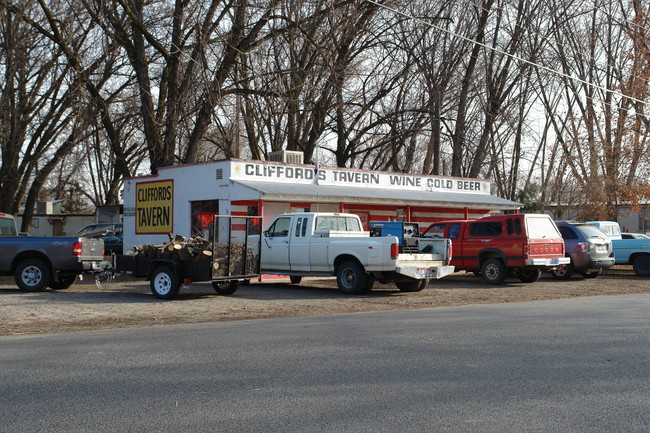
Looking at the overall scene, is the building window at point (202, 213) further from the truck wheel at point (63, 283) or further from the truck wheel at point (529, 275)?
the truck wheel at point (529, 275)

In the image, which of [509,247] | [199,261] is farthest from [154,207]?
[509,247]

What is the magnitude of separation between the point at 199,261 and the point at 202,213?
7649 mm

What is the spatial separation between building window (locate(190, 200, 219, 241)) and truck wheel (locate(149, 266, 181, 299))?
633 centimetres

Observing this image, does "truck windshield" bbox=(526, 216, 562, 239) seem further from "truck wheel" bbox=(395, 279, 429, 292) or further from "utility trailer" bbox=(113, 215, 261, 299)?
"utility trailer" bbox=(113, 215, 261, 299)

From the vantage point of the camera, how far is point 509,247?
2102 centimetres

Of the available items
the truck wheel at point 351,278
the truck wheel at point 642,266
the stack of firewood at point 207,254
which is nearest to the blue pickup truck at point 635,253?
the truck wheel at point 642,266

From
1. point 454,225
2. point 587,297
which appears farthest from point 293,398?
A: point 454,225

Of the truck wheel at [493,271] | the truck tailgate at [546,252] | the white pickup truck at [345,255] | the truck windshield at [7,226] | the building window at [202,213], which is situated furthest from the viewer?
the building window at [202,213]

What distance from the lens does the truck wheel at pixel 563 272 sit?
75.9ft

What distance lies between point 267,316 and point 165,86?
1653 centimetres

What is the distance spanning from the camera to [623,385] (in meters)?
6.94

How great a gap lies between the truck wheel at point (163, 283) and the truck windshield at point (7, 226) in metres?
5.63

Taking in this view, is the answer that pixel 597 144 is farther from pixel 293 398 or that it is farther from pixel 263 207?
pixel 293 398

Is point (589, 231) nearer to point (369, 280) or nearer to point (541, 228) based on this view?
point (541, 228)
